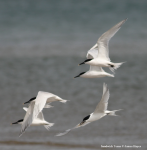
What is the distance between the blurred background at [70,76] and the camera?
8.09 metres

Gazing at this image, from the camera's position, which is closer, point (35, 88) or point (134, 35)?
point (35, 88)

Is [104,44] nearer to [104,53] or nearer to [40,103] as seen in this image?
[104,53]

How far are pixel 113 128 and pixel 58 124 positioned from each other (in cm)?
122

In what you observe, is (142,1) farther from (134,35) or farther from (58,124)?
(58,124)

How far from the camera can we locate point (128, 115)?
9.28 meters

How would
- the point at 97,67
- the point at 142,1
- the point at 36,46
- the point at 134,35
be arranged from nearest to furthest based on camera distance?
1. the point at 97,67
2. the point at 36,46
3. the point at 134,35
4. the point at 142,1

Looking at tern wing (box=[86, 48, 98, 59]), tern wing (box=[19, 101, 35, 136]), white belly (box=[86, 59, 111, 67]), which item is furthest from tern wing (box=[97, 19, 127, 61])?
tern wing (box=[19, 101, 35, 136])

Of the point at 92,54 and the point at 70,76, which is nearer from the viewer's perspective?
the point at 92,54

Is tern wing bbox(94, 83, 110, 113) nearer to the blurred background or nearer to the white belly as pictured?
the white belly

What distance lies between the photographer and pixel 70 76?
43.1 feet

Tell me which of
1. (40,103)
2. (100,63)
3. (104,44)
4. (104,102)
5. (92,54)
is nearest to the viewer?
(40,103)

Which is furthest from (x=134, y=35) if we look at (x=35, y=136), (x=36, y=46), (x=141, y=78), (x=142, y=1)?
(x=35, y=136)

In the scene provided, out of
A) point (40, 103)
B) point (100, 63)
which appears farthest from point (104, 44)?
point (40, 103)

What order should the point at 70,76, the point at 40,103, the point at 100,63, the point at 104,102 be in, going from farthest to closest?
1. the point at 70,76
2. the point at 100,63
3. the point at 104,102
4. the point at 40,103
